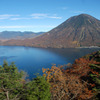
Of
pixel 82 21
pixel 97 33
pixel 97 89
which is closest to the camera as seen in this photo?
pixel 97 89

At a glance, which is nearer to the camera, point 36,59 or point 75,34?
point 36,59

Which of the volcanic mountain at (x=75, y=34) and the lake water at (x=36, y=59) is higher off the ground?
the volcanic mountain at (x=75, y=34)

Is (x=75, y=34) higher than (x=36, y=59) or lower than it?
higher

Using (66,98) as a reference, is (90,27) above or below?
above

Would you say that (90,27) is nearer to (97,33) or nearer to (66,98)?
(97,33)

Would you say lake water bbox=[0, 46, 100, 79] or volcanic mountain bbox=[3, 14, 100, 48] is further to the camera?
volcanic mountain bbox=[3, 14, 100, 48]

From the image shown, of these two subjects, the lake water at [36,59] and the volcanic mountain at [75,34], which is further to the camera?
the volcanic mountain at [75,34]

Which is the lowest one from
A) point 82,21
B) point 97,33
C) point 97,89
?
point 97,89

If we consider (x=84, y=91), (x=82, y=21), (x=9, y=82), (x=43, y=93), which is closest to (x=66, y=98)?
(x=84, y=91)

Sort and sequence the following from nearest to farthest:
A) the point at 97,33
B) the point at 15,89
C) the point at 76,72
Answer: the point at 15,89, the point at 76,72, the point at 97,33

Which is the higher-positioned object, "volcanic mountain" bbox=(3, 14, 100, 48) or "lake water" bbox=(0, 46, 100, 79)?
"volcanic mountain" bbox=(3, 14, 100, 48)

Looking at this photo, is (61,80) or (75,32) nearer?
(61,80)
